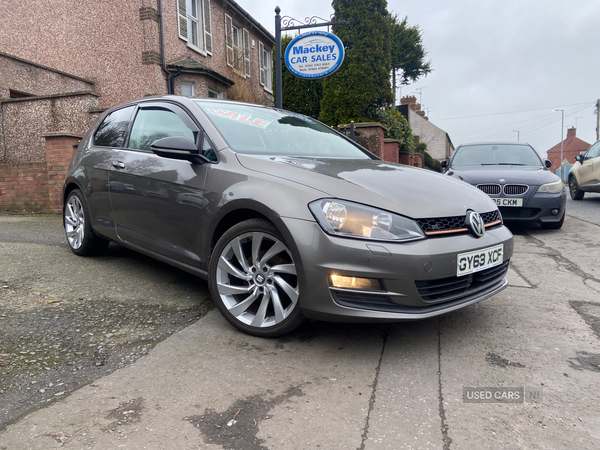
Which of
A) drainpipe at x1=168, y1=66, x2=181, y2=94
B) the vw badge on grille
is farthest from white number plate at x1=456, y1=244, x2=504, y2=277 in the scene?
drainpipe at x1=168, y1=66, x2=181, y2=94

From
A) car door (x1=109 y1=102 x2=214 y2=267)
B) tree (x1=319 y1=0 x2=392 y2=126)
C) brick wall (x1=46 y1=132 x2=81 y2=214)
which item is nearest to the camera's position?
car door (x1=109 y1=102 x2=214 y2=267)

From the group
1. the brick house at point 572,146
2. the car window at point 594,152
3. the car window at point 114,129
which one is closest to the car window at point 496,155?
the car window at point 594,152

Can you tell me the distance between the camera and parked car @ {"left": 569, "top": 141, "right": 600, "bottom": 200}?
10295 millimetres

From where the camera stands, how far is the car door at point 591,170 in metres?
10.2

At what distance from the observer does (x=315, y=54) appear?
8.43 meters

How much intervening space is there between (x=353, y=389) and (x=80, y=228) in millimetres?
3408

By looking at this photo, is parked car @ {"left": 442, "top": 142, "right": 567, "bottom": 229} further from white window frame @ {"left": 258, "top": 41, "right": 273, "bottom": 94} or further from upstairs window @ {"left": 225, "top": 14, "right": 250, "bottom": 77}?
white window frame @ {"left": 258, "top": 41, "right": 273, "bottom": 94}

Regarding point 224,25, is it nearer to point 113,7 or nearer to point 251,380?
point 113,7

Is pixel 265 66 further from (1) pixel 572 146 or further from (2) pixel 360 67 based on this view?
(1) pixel 572 146

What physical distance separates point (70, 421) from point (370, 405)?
1.27 m

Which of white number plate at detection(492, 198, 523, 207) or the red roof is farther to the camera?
the red roof

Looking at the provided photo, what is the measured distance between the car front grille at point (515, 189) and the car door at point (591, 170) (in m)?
5.10

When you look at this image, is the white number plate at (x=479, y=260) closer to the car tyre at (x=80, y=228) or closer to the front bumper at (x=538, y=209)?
the car tyre at (x=80, y=228)

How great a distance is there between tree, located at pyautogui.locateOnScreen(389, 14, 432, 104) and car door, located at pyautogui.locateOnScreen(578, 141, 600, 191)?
3105 cm
